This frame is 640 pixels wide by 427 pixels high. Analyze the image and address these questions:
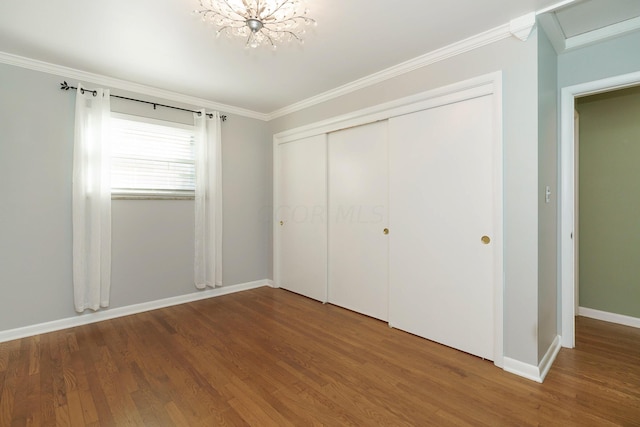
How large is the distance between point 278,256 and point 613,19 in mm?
4087

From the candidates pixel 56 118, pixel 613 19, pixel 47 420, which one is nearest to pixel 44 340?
pixel 47 420

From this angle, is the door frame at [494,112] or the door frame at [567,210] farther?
the door frame at [567,210]

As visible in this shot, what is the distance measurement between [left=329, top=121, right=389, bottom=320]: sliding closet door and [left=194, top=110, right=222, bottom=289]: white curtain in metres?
1.50

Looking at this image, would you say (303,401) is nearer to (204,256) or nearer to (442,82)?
(204,256)

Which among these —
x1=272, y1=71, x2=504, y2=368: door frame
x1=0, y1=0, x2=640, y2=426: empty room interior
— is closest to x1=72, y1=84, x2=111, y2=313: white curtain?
x1=0, y1=0, x2=640, y2=426: empty room interior

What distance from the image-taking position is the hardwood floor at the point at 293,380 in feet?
5.57

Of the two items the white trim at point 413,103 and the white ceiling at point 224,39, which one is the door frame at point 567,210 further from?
the white trim at point 413,103

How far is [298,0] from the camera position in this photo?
1.85 meters

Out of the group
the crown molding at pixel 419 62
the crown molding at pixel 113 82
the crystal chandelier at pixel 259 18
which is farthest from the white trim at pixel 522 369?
the crown molding at pixel 113 82

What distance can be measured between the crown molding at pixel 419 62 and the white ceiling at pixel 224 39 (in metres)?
0.04

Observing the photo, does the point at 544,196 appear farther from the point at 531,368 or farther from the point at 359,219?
the point at 359,219

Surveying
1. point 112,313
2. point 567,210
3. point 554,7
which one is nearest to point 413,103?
point 554,7

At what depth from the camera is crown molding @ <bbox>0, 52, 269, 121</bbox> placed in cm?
268

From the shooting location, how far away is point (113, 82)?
3.13 m
